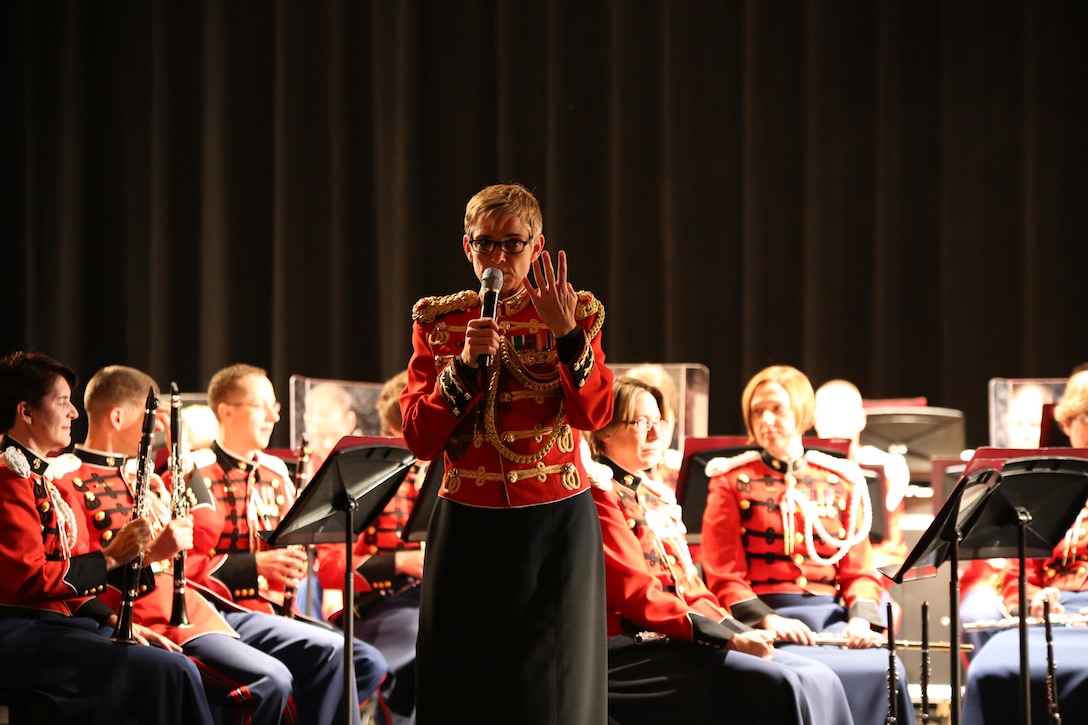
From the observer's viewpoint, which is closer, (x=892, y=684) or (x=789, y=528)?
(x=892, y=684)

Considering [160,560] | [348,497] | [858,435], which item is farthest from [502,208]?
[858,435]

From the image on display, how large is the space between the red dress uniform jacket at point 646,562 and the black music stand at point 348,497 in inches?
23.5

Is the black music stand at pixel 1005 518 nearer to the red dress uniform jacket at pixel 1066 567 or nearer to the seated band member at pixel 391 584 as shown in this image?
the red dress uniform jacket at pixel 1066 567

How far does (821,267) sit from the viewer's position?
738 cm

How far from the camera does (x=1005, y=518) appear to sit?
11.1ft

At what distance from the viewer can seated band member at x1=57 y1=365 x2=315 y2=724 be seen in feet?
11.9

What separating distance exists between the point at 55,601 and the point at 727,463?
2.18 metres

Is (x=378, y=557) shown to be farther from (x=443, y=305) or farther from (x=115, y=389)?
(x=443, y=305)

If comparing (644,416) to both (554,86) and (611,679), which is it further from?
(554,86)

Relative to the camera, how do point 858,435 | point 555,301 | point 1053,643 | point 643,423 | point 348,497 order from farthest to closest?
1. point 858,435
2. point 1053,643
3. point 643,423
4. point 348,497
5. point 555,301

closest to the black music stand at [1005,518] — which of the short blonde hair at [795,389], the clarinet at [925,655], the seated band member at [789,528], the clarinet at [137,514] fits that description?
the clarinet at [925,655]

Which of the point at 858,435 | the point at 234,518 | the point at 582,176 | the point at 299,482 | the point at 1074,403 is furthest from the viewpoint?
the point at 582,176

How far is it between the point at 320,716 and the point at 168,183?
4655 mm

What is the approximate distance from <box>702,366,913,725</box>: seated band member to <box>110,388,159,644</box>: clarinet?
6.00 ft
